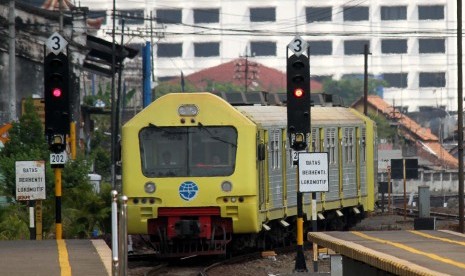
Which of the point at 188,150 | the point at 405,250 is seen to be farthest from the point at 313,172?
the point at 405,250

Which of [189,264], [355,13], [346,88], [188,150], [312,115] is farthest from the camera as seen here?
[355,13]

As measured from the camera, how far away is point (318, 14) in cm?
13262

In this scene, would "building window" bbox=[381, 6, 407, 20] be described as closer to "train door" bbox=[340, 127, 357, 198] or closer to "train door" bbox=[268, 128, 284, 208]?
"train door" bbox=[340, 127, 357, 198]

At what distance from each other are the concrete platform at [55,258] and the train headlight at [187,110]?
6318 millimetres

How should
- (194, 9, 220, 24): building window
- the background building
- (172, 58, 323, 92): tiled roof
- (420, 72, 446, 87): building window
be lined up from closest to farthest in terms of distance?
(172, 58, 323, 92): tiled roof
the background building
(194, 9, 220, 24): building window
(420, 72, 446, 87): building window

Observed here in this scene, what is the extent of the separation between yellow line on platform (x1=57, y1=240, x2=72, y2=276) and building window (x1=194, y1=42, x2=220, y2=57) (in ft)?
389

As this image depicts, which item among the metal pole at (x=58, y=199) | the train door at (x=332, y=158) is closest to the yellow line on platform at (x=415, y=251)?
the metal pole at (x=58, y=199)

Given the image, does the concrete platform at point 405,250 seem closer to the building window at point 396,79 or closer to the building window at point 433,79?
the building window at point 396,79

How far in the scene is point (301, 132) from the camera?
79.0 feet

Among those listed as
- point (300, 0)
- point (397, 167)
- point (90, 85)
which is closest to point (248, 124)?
point (397, 167)

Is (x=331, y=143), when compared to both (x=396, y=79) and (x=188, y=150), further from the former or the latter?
(x=396, y=79)

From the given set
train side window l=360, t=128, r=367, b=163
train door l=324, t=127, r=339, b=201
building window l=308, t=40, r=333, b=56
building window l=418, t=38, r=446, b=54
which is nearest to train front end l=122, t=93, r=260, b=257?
train door l=324, t=127, r=339, b=201

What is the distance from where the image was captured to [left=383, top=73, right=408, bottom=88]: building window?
137113 mm

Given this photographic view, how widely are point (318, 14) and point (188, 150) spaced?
352ft
